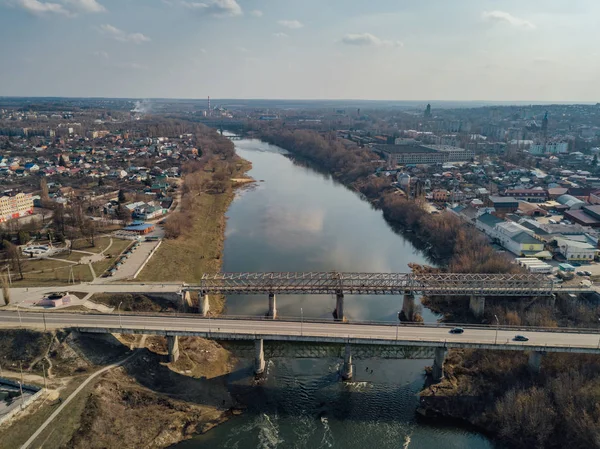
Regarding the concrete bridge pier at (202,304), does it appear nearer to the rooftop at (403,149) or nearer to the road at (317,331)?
the road at (317,331)

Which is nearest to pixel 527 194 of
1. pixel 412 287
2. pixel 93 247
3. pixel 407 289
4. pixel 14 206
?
pixel 412 287

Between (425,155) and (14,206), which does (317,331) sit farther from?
(425,155)

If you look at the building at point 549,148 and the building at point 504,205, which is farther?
the building at point 549,148

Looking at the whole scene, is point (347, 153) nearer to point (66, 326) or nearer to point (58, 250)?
point (58, 250)

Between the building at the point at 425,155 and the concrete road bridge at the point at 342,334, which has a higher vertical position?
the building at the point at 425,155

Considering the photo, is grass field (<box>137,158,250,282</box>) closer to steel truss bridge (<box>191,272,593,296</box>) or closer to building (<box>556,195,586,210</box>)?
steel truss bridge (<box>191,272,593,296</box>)

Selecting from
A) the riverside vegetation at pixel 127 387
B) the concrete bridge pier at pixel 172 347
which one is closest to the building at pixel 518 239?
the riverside vegetation at pixel 127 387
